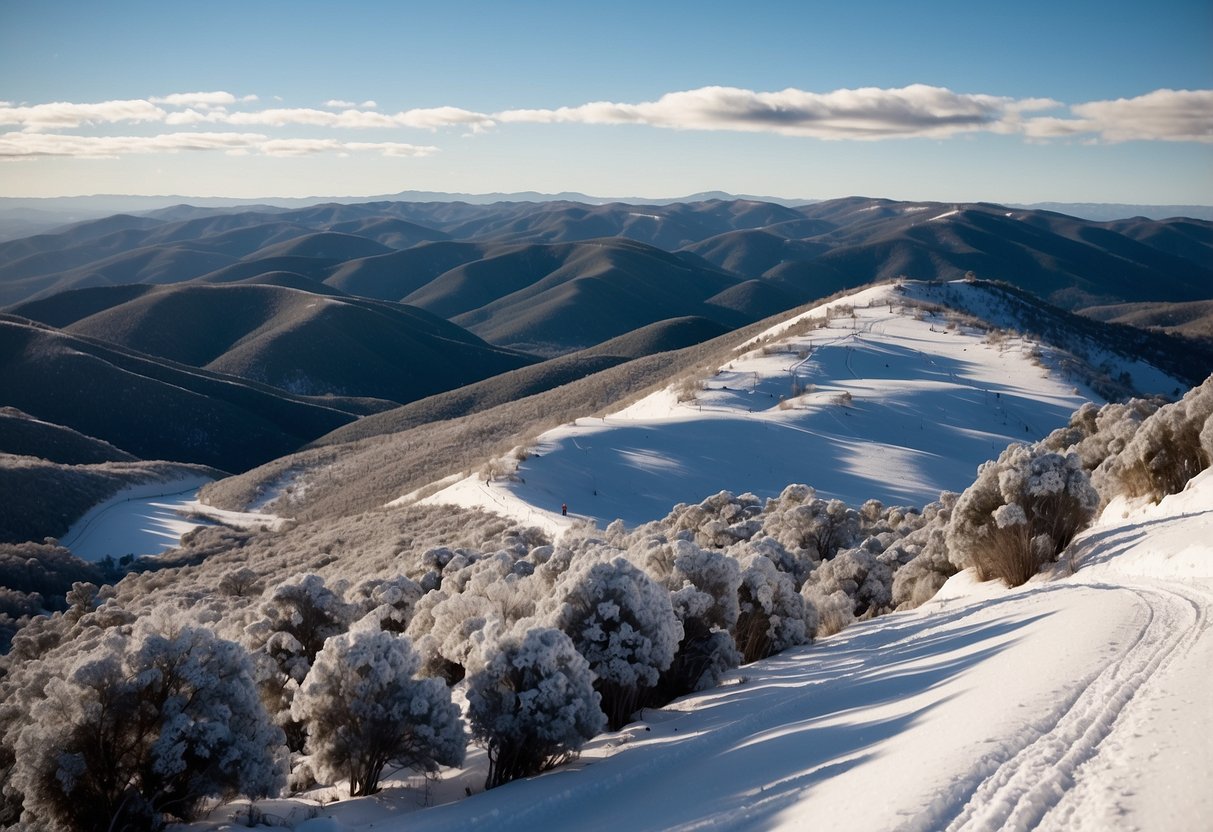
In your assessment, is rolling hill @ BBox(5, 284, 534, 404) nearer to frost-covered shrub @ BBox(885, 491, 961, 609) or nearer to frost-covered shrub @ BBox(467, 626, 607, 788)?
frost-covered shrub @ BBox(885, 491, 961, 609)

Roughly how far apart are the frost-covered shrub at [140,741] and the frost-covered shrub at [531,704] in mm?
2289

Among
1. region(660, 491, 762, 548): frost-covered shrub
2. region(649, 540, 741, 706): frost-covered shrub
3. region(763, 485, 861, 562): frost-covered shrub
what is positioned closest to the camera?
region(649, 540, 741, 706): frost-covered shrub

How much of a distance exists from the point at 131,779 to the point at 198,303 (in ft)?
519

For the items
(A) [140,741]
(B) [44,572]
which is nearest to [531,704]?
(A) [140,741]

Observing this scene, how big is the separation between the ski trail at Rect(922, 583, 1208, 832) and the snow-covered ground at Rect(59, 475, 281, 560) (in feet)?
146

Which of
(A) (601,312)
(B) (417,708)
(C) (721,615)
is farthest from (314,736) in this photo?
(A) (601,312)

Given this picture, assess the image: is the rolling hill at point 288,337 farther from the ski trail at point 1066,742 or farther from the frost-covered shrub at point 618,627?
the ski trail at point 1066,742

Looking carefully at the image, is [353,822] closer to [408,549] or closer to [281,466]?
[408,549]

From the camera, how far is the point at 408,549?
30.4 meters

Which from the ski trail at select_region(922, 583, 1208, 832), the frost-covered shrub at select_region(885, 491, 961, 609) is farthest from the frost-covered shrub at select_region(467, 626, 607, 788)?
the frost-covered shrub at select_region(885, 491, 961, 609)

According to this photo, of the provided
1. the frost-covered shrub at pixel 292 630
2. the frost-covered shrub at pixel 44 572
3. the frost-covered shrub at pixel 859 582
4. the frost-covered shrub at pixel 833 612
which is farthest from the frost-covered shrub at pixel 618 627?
the frost-covered shrub at pixel 44 572

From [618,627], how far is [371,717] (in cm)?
338

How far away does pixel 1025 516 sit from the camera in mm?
13984

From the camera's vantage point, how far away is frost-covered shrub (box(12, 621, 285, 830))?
880 centimetres
